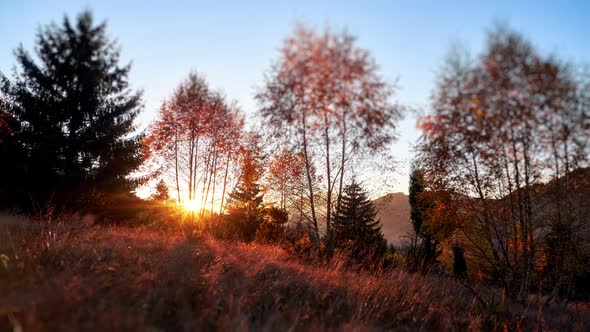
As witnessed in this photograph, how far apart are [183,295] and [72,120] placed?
1474 centimetres

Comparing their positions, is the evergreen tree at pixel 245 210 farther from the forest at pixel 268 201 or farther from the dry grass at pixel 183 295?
the dry grass at pixel 183 295

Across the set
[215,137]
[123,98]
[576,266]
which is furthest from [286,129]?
[576,266]

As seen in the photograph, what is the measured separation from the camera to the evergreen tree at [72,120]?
13562mm

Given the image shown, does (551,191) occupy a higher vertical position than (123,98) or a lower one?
lower

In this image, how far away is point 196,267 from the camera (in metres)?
5.03

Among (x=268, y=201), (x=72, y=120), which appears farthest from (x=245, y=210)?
(x=72, y=120)

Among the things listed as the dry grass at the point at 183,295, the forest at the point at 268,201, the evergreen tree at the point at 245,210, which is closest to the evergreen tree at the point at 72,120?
the forest at the point at 268,201

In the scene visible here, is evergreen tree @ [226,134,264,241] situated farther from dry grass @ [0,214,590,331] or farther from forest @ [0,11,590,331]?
dry grass @ [0,214,590,331]

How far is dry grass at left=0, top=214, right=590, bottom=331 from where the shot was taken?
9.77ft

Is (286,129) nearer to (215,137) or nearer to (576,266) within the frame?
(215,137)

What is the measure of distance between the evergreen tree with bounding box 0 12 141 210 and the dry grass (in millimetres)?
9717

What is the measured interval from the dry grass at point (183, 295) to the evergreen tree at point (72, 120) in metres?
9.72

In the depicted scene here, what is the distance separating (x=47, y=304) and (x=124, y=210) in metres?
15.4

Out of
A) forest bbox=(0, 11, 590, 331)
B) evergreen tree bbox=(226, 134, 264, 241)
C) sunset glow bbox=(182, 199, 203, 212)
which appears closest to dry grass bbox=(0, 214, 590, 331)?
forest bbox=(0, 11, 590, 331)
